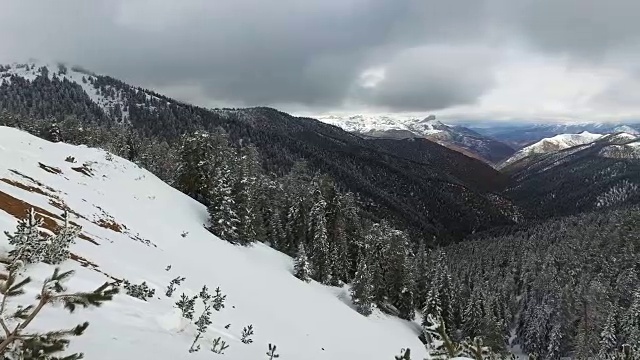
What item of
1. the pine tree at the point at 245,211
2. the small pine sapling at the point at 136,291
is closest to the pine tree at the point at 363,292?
the pine tree at the point at 245,211

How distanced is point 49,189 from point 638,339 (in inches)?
2156

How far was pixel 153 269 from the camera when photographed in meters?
19.4

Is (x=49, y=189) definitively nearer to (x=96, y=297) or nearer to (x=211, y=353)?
(x=211, y=353)

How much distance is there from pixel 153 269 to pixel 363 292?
2630cm

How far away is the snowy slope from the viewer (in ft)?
29.8

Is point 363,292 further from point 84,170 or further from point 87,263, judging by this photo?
point 87,263

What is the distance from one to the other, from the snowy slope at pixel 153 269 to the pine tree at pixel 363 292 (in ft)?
6.65

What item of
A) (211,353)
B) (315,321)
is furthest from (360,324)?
(211,353)

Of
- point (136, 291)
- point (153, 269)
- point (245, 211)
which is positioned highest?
point (245, 211)

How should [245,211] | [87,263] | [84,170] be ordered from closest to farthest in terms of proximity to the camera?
[87,263], [84,170], [245,211]

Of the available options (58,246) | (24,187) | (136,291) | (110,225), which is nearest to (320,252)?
(110,225)

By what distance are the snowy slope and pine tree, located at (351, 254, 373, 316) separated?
2.03 m

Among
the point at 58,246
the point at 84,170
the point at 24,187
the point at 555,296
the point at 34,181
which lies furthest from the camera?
the point at 555,296

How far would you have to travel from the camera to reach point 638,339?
145 ft
